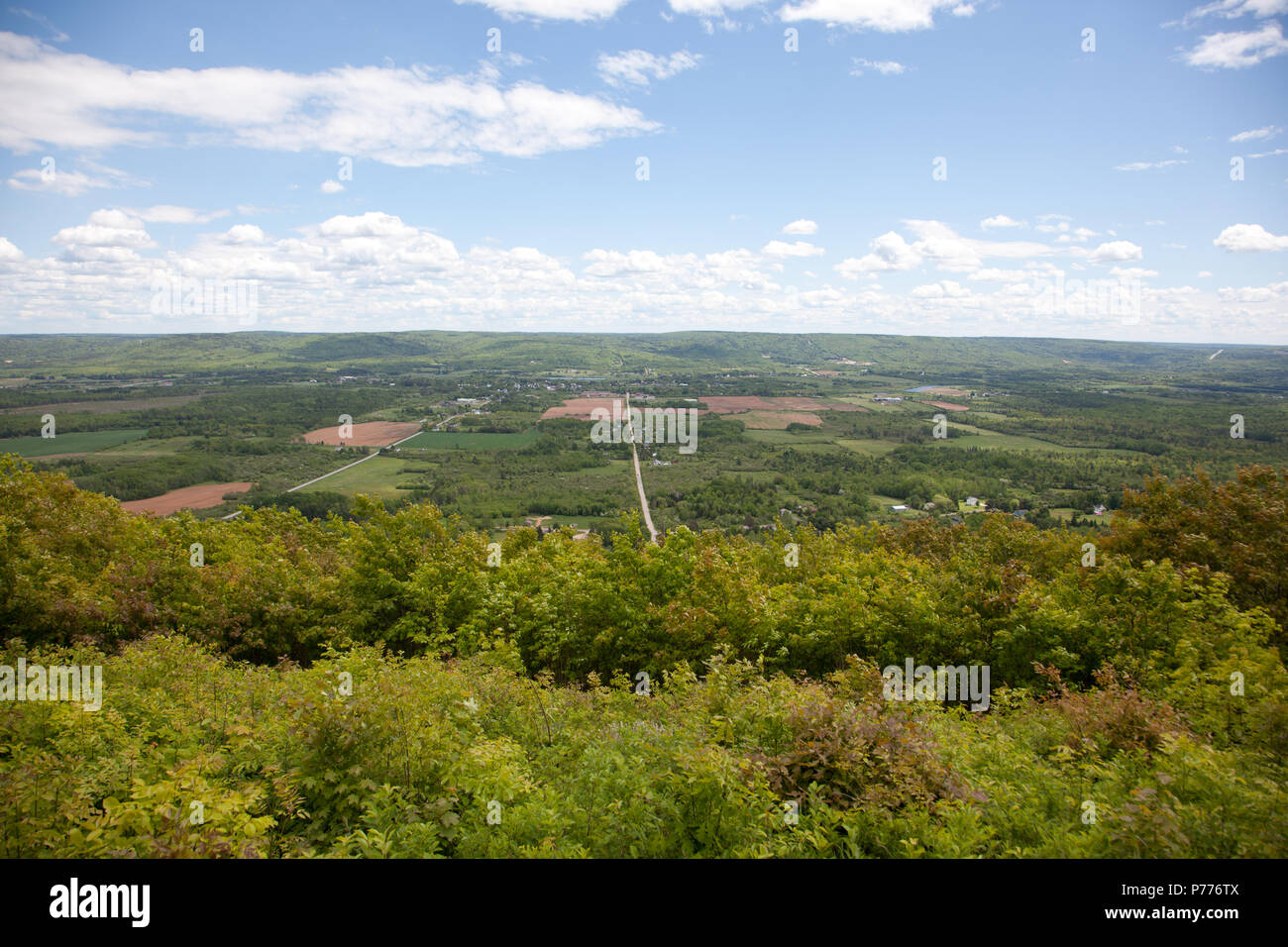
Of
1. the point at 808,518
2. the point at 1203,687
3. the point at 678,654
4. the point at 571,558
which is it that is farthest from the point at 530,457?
the point at 1203,687

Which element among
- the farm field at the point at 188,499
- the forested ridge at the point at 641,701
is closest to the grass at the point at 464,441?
the farm field at the point at 188,499

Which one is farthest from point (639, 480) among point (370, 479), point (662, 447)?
point (370, 479)

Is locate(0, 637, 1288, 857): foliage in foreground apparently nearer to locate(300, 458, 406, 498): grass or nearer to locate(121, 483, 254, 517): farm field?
locate(121, 483, 254, 517): farm field

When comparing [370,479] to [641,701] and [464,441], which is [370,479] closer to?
[464,441]
